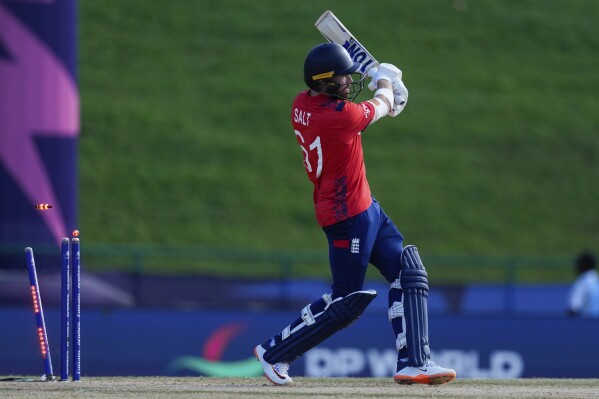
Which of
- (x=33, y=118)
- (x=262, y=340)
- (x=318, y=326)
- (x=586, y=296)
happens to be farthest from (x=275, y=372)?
(x=586, y=296)

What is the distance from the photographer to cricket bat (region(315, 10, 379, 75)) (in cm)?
838

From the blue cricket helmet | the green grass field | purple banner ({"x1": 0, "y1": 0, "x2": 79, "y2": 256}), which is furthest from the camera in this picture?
the green grass field

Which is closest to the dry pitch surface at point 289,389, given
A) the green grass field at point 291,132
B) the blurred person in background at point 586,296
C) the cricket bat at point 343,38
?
the cricket bat at point 343,38

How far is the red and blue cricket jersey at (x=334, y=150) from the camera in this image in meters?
7.62

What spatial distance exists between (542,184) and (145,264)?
32.3ft

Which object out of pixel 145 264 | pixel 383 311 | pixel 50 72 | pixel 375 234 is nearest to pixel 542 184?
pixel 145 264

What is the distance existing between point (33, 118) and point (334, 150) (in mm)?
6896

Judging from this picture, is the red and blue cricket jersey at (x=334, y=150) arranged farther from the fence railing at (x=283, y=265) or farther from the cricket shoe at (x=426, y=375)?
the fence railing at (x=283, y=265)

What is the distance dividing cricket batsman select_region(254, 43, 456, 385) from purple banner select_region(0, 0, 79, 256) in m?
6.48

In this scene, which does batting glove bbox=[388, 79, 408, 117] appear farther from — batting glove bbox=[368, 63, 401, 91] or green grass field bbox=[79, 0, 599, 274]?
green grass field bbox=[79, 0, 599, 274]

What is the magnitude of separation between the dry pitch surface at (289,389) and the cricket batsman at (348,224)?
29 cm

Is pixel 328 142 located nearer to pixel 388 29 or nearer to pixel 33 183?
pixel 33 183

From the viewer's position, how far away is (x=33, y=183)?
13.8 metres

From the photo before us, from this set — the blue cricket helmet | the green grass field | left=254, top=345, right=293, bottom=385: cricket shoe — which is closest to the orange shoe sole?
left=254, top=345, right=293, bottom=385: cricket shoe
